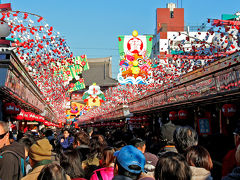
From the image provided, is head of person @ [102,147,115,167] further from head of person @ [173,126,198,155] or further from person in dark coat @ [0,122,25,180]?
person in dark coat @ [0,122,25,180]

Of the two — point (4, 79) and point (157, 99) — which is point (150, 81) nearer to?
point (157, 99)

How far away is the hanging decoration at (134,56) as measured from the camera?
2142 centimetres

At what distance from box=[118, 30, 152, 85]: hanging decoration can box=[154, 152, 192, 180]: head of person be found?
18.3 metres

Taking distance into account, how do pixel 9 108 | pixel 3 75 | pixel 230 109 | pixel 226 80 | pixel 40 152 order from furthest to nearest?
pixel 9 108, pixel 3 75, pixel 226 80, pixel 230 109, pixel 40 152

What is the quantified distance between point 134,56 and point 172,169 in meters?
18.9

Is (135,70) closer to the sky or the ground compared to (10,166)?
closer to the sky

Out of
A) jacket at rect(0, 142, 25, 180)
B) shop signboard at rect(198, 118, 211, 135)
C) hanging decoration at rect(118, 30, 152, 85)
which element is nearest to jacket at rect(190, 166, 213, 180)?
jacket at rect(0, 142, 25, 180)

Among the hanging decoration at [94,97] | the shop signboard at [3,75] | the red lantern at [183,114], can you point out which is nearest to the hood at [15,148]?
the shop signboard at [3,75]

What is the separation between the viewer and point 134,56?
71.2ft

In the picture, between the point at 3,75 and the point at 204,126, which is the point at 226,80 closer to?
the point at 204,126

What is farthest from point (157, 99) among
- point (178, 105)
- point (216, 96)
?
point (216, 96)

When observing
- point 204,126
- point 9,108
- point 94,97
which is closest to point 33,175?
point 9,108

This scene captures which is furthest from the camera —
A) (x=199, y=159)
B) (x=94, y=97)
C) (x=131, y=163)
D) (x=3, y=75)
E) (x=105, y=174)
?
(x=94, y=97)

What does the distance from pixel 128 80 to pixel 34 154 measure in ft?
59.3
